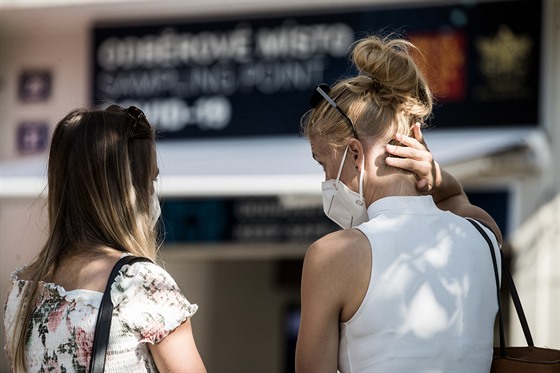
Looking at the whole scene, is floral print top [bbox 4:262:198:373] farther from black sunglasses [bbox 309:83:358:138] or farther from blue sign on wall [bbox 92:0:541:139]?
blue sign on wall [bbox 92:0:541:139]

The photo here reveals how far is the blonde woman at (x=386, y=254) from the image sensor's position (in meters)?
2.31

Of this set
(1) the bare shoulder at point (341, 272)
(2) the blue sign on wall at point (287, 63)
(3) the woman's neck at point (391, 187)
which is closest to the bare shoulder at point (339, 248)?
(1) the bare shoulder at point (341, 272)

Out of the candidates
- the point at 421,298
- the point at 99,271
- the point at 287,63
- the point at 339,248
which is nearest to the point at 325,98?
the point at 339,248

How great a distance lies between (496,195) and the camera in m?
6.93

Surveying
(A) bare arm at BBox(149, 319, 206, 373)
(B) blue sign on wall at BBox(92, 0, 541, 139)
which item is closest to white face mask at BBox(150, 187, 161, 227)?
(A) bare arm at BBox(149, 319, 206, 373)

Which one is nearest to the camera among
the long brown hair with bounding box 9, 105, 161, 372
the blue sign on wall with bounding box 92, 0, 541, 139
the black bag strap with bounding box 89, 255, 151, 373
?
the black bag strap with bounding box 89, 255, 151, 373

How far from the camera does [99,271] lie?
2389 millimetres

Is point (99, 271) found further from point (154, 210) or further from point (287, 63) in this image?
point (287, 63)

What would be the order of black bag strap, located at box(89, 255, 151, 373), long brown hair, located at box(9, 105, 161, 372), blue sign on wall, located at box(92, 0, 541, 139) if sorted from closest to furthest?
black bag strap, located at box(89, 255, 151, 373) → long brown hair, located at box(9, 105, 161, 372) → blue sign on wall, located at box(92, 0, 541, 139)

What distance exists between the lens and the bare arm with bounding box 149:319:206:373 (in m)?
2.34

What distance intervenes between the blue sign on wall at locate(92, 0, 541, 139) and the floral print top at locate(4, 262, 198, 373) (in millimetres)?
4729

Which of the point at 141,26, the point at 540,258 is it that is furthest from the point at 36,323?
the point at 141,26

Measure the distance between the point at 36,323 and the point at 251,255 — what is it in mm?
5435

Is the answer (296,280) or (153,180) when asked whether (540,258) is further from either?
(153,180)
